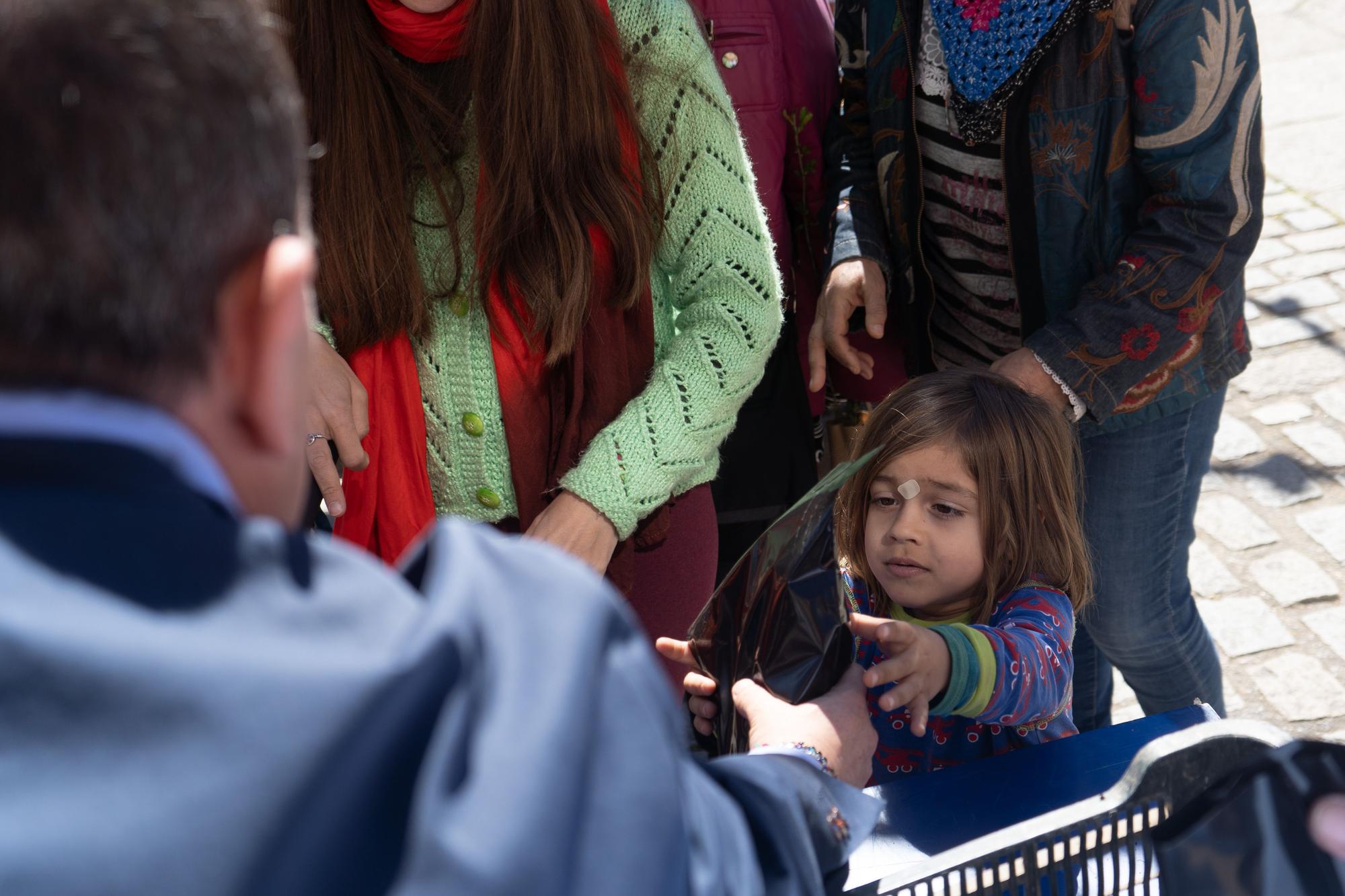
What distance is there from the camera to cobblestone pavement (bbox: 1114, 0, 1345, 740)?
2971mm

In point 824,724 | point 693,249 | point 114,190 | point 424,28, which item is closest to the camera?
point 114,190

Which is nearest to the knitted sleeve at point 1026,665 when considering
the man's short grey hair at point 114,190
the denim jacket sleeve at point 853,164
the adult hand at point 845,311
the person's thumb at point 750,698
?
the person's thumb at point 750,698

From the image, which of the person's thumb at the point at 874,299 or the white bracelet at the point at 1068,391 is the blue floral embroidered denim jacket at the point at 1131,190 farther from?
the person's thumb at the point at 874,299

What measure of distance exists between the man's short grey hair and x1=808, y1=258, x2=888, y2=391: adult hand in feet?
5.25

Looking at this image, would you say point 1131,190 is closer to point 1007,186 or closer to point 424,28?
point 1007,186

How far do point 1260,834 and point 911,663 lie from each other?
535 mm

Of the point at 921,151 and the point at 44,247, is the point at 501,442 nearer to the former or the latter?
the point at 921,151

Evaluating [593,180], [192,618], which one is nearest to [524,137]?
[593,180]

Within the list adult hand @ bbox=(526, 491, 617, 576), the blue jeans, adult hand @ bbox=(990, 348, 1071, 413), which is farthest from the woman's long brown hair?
the blue jeans

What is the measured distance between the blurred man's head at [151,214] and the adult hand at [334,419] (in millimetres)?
1019

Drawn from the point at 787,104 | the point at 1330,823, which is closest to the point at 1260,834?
the point at 1330,823

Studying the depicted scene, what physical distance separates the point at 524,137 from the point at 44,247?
3.76 ft

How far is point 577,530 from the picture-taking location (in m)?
1.70

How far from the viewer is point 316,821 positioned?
25.2 inches
